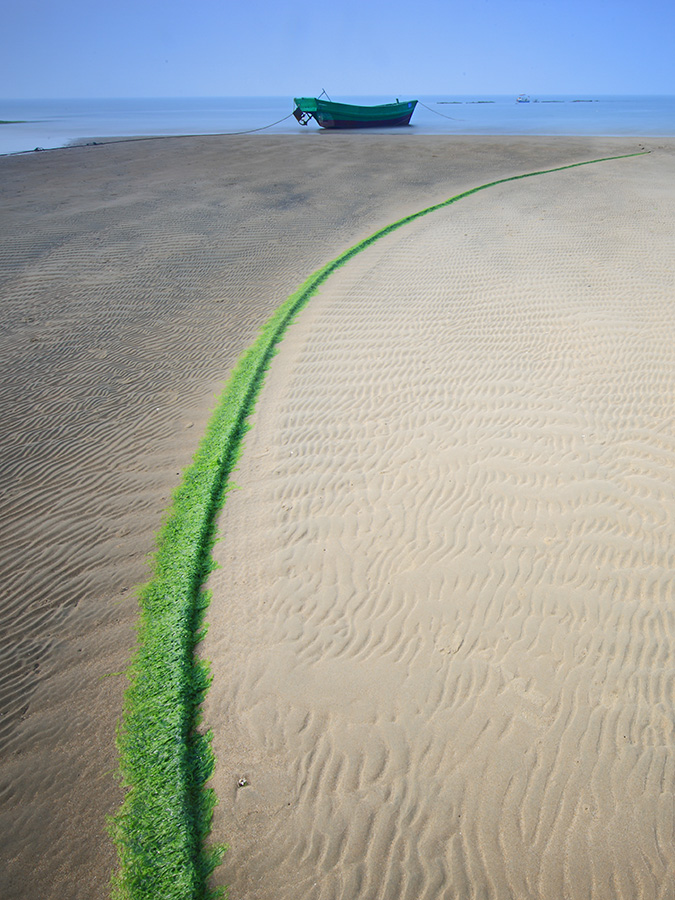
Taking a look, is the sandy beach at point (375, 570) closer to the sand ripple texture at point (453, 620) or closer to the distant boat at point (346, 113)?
the sand ripple texture at point (453, 620)

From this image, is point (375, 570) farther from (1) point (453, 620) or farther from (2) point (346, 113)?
(2) point (346, 113)

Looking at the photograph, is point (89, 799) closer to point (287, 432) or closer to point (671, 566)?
point (287, 432)

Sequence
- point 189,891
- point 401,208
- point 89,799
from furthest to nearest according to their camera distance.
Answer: point 401,208, point 89,799, point 189,891

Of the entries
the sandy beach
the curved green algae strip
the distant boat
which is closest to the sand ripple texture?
the sandy beach

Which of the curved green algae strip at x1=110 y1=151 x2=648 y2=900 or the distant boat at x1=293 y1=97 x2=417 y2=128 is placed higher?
the distant boat at x1=293 y1=97 x2=417 y2=128

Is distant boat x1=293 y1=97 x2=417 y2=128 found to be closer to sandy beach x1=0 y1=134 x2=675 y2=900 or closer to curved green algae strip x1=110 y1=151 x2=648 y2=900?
sandy beach x1=0 y1=134 x2=675 y2=900

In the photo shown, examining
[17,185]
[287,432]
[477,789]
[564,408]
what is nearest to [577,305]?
[564,408]

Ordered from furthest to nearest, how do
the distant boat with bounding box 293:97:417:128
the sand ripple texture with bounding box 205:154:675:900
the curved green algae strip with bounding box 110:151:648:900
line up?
the distant boat with bounding box 293:97:417:128, the sand ripple texture with bounding box 205:154:675:900, the curved green algae strip with bounding box 110:151:648:900
